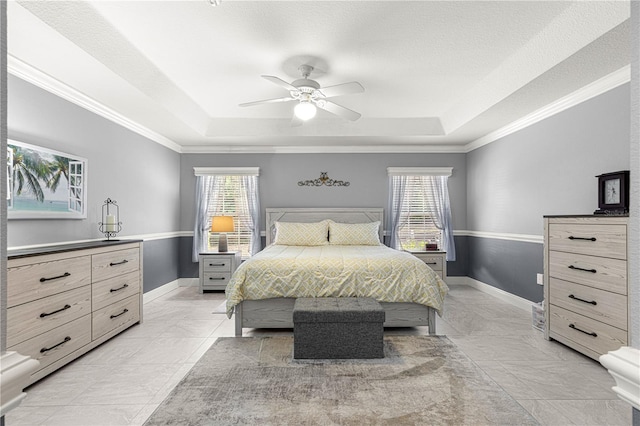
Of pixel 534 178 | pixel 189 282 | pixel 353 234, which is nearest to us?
pixel 534 178

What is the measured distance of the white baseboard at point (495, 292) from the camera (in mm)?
4493

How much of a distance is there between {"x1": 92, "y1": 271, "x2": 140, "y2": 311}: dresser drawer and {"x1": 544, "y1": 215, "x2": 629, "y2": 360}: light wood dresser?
406 centimetres

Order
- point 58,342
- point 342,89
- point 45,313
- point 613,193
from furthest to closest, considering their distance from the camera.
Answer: point 342,89 < point 613,193 < point 58,342 < point 45,313

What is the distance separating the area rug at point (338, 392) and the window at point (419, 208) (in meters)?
3.17

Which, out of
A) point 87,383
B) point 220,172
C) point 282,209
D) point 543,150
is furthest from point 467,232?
point 87,383

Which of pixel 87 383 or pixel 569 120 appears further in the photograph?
pixel 569 120

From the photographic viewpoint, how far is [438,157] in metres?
6.21

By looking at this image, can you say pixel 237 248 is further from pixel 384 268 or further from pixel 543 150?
pixel 543 150

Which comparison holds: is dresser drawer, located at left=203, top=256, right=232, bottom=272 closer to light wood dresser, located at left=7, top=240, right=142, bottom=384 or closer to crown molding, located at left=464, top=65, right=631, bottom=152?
light wood dresser, located at left=7, top=240, right=142, bottom=384

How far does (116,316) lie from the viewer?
11.5 ft

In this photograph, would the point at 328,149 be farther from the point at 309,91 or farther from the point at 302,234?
the point at 309,91

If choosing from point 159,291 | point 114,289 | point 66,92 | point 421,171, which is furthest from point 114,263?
point 421,171

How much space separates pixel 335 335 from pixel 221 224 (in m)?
3.28

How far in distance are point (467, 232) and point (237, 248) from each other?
3920 mm
